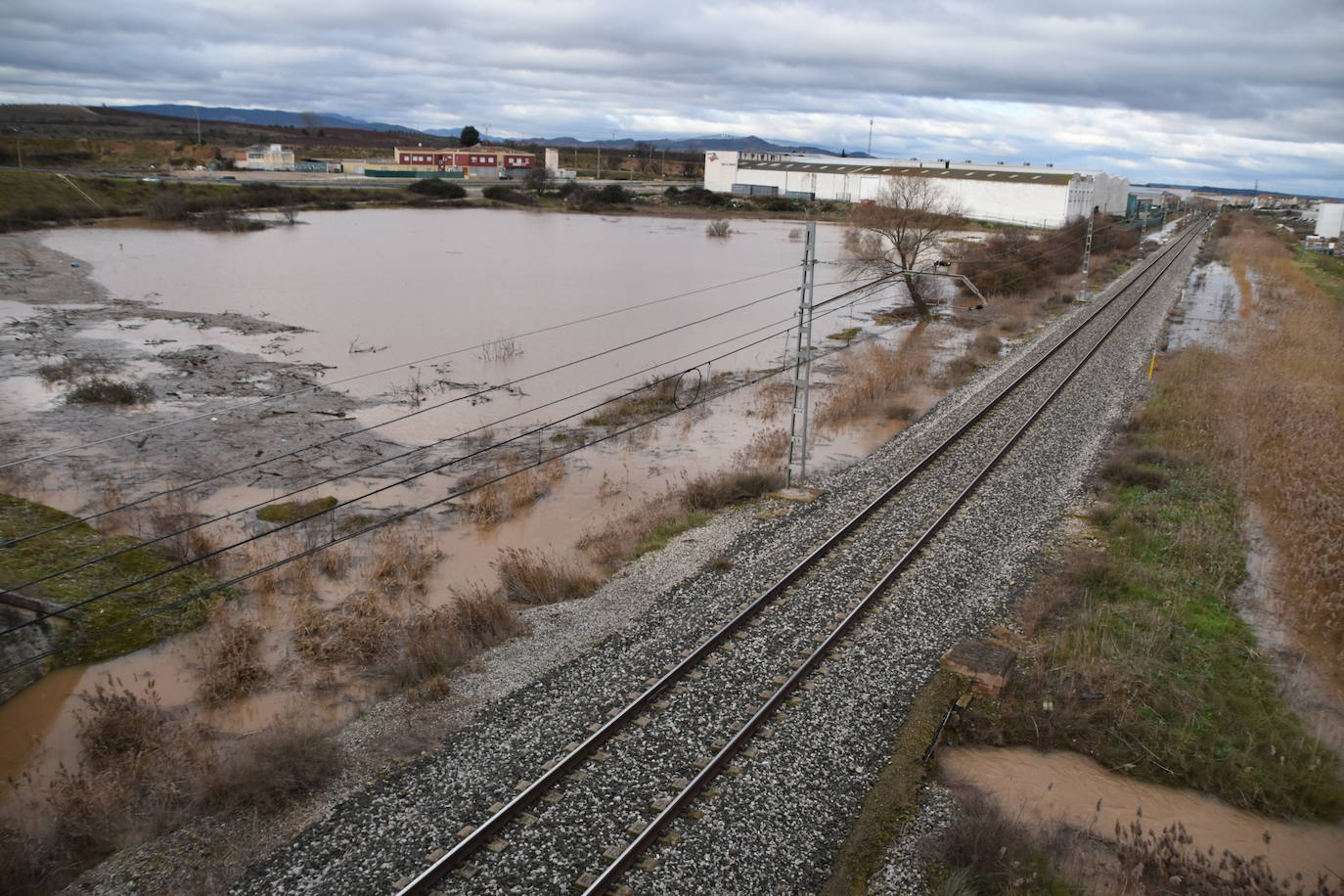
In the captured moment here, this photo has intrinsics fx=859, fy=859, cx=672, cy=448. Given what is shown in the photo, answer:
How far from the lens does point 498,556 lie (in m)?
15.4

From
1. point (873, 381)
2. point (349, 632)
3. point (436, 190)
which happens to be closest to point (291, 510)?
point (349, 632)

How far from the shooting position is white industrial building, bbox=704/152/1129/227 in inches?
3174

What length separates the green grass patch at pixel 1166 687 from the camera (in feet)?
29.3

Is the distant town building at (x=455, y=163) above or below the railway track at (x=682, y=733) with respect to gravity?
above

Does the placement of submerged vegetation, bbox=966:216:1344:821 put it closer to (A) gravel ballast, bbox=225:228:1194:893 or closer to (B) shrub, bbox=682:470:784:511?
(A) gravel ballast, bbox=225:228:1194:893

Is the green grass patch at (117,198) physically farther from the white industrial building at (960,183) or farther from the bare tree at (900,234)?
the white industrial building at (960,183)

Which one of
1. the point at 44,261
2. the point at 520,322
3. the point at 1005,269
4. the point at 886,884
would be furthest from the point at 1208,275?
the point at 44,261

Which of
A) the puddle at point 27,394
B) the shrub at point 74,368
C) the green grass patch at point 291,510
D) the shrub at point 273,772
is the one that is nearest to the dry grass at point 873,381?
the green grass patch at point 291,510

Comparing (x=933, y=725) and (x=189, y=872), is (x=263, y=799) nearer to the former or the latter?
(x=189, y=872)

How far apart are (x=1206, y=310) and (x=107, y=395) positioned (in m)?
48.6

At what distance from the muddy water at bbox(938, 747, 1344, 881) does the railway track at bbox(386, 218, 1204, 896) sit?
→ 2.19 m

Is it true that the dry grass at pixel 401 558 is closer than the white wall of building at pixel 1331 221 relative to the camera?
Yes

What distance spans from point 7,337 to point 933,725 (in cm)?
3271

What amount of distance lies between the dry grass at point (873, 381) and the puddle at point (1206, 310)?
10473mm
